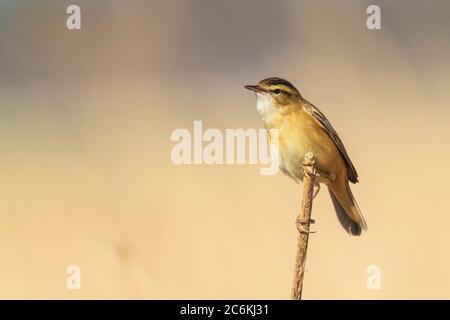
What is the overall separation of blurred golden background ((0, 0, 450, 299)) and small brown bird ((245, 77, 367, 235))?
15.3 inches

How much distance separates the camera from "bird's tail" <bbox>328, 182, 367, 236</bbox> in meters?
4.01

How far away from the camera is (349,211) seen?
403 cm

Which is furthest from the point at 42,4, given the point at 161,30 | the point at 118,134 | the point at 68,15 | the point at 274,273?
the point at 274,273

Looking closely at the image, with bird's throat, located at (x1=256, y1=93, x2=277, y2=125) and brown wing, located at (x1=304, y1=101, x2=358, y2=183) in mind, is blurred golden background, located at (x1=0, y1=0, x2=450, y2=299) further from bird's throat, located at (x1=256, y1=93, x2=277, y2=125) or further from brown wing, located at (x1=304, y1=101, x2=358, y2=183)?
bird's throat, located at (x1=256, y1=93, x2=277, y2=125)

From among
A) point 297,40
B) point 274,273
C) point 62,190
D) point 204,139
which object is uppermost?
point 297,40

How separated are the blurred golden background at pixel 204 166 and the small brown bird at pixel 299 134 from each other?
15.3 inches

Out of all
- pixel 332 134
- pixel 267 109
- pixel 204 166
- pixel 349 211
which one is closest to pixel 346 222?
pixel 349 211

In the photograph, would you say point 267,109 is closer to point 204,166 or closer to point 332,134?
point 332,134

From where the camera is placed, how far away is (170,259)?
3910 mm

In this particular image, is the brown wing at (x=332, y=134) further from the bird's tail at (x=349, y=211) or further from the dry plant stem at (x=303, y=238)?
the dry plant stem at (x=303, y=238)

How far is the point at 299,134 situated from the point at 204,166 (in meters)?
0.82

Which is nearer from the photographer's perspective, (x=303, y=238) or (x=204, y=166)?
(x=303, y=238)

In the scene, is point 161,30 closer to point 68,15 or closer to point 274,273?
point 68,15

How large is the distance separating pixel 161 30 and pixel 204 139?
4.30 feet
